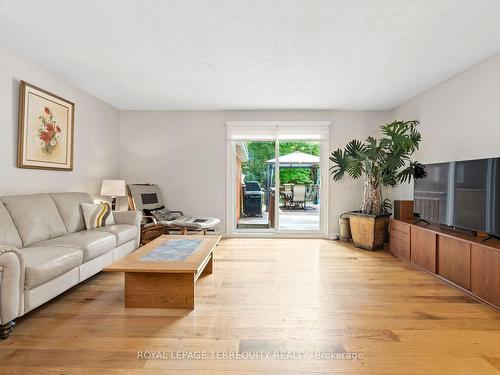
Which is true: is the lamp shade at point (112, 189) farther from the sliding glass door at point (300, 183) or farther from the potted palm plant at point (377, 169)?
the potted palm plant at point (377, 169)

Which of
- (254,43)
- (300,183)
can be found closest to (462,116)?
(254,43)

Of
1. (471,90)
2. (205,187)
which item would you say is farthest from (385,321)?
(205,187)

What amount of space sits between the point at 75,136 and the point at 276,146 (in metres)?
3.30

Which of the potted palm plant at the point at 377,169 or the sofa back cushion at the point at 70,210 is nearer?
the sofa back cushion at the point at 70,210

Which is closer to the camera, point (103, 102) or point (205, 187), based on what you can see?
point (103, 102)

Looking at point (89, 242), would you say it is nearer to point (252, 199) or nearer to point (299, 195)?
point (252, 199)

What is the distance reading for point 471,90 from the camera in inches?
127

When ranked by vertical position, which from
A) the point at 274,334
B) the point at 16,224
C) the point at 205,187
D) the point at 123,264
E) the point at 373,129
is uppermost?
the point at 373,129

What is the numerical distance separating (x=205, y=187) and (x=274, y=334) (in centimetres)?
364

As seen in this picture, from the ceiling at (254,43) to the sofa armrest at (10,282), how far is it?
1.91 m

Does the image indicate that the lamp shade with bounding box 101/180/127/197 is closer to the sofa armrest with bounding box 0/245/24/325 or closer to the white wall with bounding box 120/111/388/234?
the white wall with bounding box 120/111/388/234

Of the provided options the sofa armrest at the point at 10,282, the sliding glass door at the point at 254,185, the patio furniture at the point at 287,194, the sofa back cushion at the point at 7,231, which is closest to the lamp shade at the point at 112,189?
the sofa back cushion at the point at 7,231

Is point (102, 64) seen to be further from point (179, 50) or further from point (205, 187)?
point (205, 187)

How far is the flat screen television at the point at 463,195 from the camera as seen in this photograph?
255 cm
